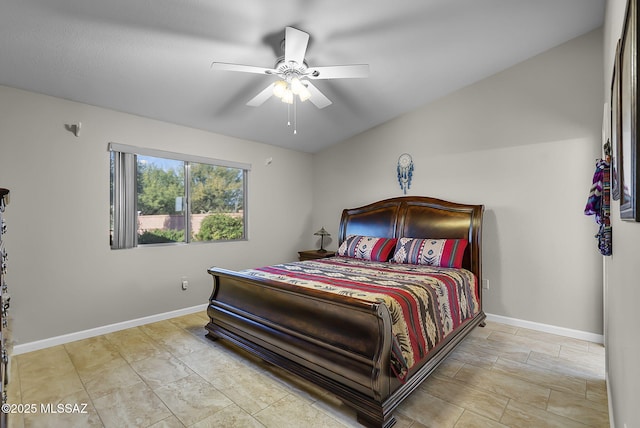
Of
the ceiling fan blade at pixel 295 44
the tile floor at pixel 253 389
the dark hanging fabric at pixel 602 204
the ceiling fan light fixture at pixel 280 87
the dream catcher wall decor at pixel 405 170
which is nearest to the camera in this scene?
the dark hanging fabric at pixel 602 204

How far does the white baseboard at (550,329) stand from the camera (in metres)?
3.16

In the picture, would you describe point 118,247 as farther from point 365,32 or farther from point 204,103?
point 365,32

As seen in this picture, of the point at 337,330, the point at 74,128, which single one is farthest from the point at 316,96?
the point at 74,128

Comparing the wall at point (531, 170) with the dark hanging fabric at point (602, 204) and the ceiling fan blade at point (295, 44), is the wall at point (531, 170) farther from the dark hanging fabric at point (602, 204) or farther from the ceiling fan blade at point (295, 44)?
the ceiling fan blade at point (295, 44)

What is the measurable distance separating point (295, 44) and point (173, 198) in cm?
263

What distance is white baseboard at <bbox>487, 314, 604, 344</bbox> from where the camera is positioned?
316cm

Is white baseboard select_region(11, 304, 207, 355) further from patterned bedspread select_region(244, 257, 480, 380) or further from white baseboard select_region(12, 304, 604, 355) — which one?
patterned bedspread select_region(244, 257, 480, 380)

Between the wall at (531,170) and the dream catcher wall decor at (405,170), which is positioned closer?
the wall at (531,170)

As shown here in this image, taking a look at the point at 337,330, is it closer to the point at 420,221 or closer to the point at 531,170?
the point at 420,221

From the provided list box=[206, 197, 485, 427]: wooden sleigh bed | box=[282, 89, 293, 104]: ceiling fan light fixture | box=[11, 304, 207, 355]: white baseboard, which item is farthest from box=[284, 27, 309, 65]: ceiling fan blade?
box=[11, 304, 207, 355]: white baseboard

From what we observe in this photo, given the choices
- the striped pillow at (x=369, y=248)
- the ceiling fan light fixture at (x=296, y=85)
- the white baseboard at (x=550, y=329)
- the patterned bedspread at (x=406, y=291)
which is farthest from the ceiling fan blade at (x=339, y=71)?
the white baseboard at (x=550, y=329)

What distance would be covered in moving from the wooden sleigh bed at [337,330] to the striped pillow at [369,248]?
0.25 meters

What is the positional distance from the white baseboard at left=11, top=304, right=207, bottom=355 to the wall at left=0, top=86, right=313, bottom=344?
48 mm

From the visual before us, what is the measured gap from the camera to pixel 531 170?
11.5 feet
